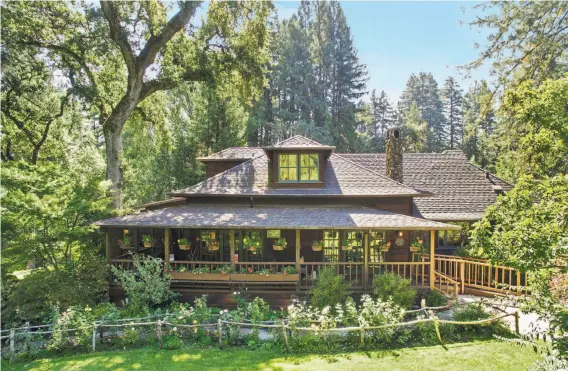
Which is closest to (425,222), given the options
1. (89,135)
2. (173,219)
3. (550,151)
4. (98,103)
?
(550,151)

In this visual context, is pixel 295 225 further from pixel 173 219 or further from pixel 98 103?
pixel 98 103

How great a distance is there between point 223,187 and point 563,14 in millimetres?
13816

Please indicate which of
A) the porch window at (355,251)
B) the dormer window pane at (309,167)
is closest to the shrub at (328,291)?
the porch window at (355,251)

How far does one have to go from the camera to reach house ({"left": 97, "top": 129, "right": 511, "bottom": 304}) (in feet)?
39.3

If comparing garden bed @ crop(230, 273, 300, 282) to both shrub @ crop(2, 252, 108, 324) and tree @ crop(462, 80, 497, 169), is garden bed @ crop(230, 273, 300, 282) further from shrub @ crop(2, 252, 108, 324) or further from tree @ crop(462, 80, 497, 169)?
tree @ crop(462, 80, 497, 169)

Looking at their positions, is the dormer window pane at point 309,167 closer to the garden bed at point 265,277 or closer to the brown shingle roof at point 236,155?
the brown shingle roof at point 236,155

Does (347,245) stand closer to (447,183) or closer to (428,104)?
(447,183)

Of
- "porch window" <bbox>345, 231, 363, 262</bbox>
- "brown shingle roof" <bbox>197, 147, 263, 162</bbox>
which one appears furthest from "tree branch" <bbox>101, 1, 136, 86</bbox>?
"porch window" <bbox>345, 231, 363, 262</bbox>

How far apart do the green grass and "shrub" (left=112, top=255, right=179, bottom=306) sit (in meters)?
2.36

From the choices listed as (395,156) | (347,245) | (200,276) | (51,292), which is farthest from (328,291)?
(51,292)

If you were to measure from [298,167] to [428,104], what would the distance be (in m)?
53.0

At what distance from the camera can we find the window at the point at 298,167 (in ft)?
48.7

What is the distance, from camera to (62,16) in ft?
54.3

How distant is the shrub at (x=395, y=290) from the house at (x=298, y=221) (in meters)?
0.81
